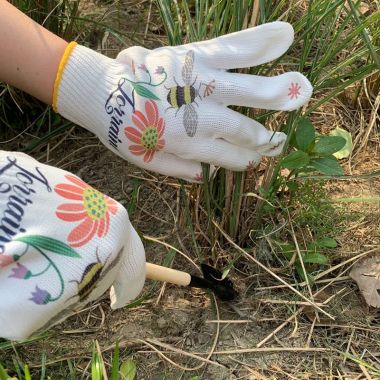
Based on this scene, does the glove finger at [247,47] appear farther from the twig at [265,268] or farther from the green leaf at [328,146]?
the twig at [265,268]

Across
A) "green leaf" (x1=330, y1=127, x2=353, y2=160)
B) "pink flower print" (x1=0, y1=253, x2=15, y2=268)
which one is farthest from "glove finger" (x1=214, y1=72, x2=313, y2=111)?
"pink flower print" (x1=0, y1=253, x2=15, y2=268)

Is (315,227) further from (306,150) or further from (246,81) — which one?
(246,81)

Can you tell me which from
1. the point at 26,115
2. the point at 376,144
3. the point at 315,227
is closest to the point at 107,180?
the point at 26,115

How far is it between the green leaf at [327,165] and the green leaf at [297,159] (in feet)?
0.06

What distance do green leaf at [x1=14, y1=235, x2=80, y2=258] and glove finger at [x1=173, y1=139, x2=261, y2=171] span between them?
11.8 inches

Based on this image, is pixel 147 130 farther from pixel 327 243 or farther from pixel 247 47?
pixel 327 243

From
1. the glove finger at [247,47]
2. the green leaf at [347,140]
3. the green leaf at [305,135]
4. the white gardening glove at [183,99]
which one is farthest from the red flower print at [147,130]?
the green leaf at [347,140]

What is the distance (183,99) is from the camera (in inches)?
38.9

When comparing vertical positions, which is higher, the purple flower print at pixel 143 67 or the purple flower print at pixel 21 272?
the purple flower print at pixel 143 67

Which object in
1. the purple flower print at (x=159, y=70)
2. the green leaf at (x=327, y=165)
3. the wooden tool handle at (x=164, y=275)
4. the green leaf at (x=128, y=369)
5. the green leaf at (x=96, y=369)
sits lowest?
the green leaf at (x=128, y=369)

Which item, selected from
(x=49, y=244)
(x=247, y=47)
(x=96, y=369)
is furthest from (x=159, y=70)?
(x=96, y=369)

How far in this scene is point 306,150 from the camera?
3.33 ft

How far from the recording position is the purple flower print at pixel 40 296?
0.75 meters

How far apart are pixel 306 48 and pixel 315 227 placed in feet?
1.08
